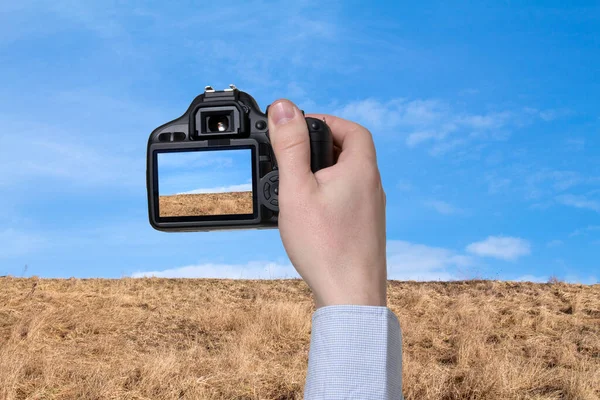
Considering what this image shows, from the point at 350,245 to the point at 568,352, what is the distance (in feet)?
28.0

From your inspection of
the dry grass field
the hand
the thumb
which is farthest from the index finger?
the dry grass field

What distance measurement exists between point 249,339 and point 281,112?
804cm

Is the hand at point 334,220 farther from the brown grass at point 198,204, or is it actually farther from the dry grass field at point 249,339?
the dry grass field at point 249,339

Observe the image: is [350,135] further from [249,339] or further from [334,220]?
[249,339]

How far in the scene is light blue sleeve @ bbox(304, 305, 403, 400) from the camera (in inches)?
49.7

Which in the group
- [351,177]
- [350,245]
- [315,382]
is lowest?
[315,382]

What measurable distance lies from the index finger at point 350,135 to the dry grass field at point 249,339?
4769 millimetres

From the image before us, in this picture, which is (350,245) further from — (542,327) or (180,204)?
(542,327)

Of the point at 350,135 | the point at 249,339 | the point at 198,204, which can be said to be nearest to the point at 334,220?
the point at 350,135

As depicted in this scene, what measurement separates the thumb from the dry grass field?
4.91 metres

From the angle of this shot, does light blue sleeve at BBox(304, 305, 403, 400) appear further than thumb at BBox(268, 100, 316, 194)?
No

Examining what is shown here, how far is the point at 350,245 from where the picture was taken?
4.75 feet

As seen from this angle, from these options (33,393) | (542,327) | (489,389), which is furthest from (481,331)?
(33,393)

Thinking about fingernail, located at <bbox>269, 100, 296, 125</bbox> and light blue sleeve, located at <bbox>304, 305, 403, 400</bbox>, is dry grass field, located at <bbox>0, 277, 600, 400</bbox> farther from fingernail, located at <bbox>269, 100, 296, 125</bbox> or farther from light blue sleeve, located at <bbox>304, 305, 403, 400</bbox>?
light blue sleeve, located at <bbox>304, 305, 403, 400</bbox>
